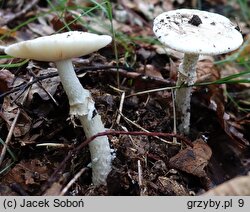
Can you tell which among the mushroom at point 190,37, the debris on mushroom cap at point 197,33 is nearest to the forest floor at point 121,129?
the mushroom at point 190,37

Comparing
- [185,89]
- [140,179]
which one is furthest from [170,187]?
[185,89]

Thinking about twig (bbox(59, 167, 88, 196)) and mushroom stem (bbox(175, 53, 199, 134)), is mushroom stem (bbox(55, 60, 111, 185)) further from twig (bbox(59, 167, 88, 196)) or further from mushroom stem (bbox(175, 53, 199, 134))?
mushroom stem (bbox(175, 53, 199, 134))

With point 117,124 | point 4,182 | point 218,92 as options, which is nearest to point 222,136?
point 218,92

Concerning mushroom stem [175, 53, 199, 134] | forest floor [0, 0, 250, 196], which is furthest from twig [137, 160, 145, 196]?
mushroom stem [175, 53, 199, 134]

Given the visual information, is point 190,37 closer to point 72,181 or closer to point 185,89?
point 185,89

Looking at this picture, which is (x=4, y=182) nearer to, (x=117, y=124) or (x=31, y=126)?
(x=31, y=126)

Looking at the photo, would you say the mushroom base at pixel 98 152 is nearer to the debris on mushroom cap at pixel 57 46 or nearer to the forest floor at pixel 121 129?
the forest floor at pixel 121 129
